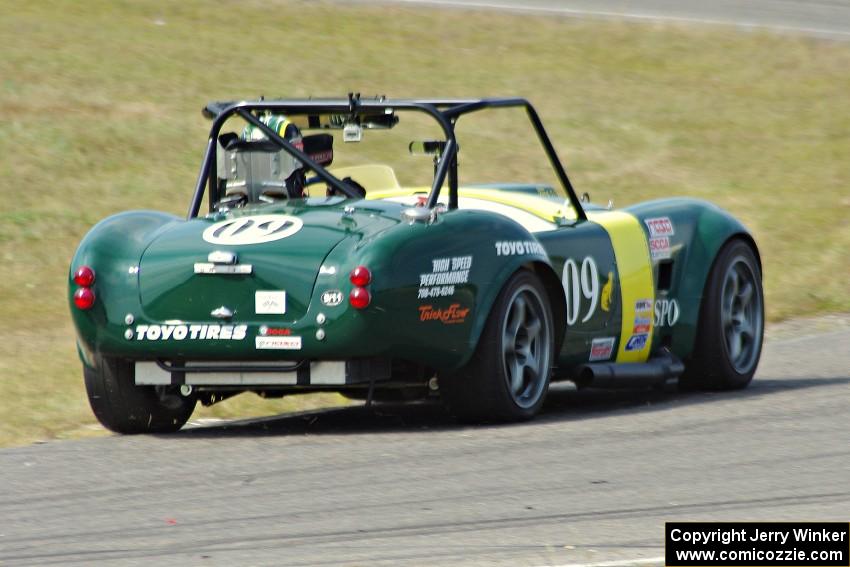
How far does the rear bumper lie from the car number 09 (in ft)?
3.79

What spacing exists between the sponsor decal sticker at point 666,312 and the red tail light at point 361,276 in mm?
2311

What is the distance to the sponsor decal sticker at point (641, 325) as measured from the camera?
9.08m

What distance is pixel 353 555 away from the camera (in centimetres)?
536

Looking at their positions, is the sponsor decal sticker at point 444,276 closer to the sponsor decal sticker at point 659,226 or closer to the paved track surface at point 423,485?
the paved track surface at point 423,485

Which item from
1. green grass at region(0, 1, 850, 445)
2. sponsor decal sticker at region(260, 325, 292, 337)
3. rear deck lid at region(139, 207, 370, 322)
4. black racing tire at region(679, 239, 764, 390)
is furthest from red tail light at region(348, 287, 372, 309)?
green grass at region(0, 1, 850, 445)

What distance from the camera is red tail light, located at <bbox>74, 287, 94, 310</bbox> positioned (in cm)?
780

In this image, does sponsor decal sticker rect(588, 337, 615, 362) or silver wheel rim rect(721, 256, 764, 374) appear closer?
sponsor decal sticker rect(588, 337, 615, 362)

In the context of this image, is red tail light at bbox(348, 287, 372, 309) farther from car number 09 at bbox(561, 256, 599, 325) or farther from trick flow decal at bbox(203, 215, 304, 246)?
car number 09 at bbox(561, 256, 599, 325)

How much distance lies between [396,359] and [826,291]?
738cm

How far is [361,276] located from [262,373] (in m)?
0.66

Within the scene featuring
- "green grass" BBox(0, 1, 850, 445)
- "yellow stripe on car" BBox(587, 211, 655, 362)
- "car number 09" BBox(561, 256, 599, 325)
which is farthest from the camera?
"green grass" BBox(0, 1, 850, 445)

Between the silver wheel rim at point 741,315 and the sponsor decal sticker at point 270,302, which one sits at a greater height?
the sponsor decal sticker at point 270,302

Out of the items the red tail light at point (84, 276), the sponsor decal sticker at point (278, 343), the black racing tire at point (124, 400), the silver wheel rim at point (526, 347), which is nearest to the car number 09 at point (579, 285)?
the silver wheel rim at point (526, 347)

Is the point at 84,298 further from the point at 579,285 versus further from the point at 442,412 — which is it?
the point at 579,285
